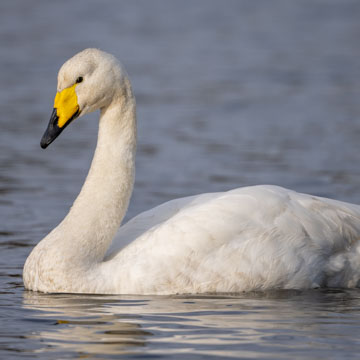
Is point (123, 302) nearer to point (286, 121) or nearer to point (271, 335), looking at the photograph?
point (271, 335)

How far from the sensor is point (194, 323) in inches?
275

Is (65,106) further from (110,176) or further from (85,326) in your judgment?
(85,326)

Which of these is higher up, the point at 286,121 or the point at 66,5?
the point at 66,5

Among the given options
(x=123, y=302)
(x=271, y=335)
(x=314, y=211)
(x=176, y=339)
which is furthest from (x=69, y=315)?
(x=314, y=211)

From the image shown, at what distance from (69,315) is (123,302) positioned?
1.69ft

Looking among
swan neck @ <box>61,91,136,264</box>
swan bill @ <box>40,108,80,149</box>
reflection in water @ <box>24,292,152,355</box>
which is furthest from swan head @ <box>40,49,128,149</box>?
reflection in water @ <box>24,292,152,355</box>

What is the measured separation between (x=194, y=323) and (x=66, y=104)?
7.10 ft

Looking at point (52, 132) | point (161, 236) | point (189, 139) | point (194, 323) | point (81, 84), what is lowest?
point (194, 323)

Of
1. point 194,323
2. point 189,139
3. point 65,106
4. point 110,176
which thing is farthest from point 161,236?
point 189,139

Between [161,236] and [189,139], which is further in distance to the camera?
[189,139]

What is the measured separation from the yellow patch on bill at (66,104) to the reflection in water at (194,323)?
4.56 ft

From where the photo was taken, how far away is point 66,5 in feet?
96.3

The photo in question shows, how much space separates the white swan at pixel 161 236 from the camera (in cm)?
789

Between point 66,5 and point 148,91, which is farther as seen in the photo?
point 66,5
